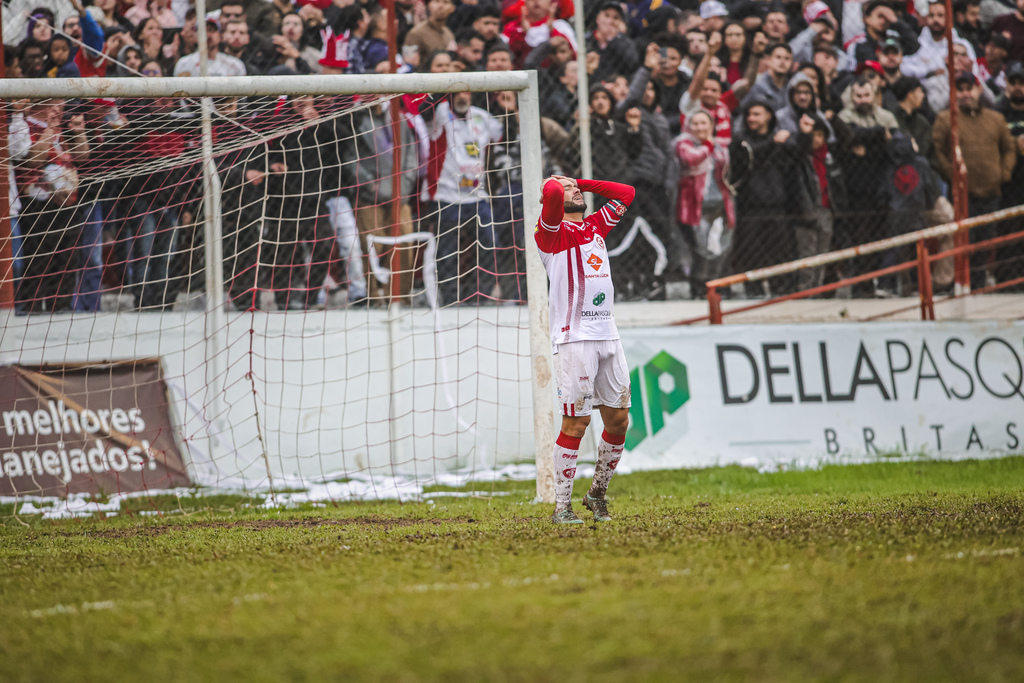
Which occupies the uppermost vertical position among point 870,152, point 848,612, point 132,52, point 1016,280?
point 132,52

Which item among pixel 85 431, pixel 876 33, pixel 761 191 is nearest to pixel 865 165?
pixel 761 191

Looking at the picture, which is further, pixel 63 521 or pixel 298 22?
pixel 298 22

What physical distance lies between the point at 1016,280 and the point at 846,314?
198 centimetres

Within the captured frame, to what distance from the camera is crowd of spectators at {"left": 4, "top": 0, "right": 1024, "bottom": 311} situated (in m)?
9.27

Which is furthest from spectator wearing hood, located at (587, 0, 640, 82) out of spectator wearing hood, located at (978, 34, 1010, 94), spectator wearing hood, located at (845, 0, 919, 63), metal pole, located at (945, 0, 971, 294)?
spectator wearing hood, located at (978, 34, 1010, 94)

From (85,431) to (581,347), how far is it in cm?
515

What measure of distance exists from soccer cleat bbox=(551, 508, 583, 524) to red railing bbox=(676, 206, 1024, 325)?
454 centimetres

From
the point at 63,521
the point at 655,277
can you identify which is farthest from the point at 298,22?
the point at 63,521

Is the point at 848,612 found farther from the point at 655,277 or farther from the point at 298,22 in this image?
the point at 298,22

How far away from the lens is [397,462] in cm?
949

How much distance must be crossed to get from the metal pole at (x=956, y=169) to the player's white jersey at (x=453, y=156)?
17.7 feet

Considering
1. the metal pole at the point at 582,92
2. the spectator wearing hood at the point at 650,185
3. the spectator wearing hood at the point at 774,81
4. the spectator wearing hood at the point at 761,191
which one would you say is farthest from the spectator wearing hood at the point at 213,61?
the spectator wearing hood at the point at 774,81

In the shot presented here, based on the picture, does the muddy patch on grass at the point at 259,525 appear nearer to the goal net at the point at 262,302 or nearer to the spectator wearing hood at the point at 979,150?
the goal net at the point at 262,302

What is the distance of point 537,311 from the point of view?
7.46 meters
